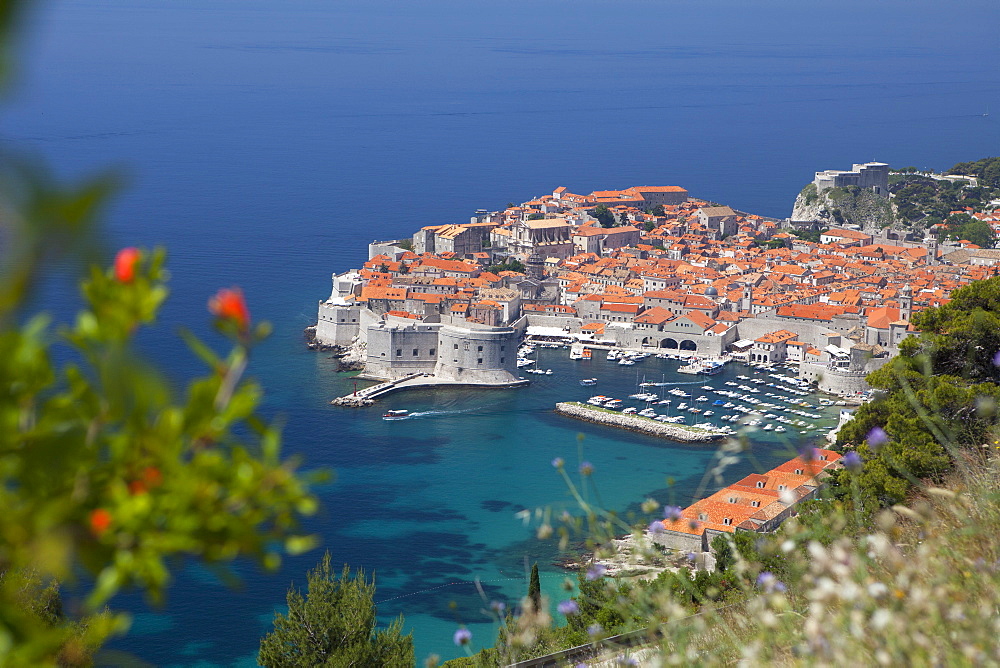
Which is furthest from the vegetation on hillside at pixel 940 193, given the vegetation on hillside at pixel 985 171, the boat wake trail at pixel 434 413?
the boat wake trail at pixel 434 413

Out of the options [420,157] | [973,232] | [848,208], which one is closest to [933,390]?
[973,232]

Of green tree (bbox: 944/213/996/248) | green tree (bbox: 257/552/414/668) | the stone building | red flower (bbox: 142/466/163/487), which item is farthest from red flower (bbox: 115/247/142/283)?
the stone building

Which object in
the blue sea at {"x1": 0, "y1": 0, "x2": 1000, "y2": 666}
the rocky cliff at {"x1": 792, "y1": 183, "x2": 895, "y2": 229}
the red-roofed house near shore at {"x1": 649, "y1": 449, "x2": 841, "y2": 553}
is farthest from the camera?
the rocky cliff at {"x1": 792, "y1": 183, "x2": 895, "y2": 229}

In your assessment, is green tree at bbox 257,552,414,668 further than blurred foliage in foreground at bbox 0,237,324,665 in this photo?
Yes

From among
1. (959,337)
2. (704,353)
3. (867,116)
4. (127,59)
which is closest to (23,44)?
(959,337)

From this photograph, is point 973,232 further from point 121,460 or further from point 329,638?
point 121,460

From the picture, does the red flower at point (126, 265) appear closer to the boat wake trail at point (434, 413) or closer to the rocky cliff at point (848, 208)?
the boat wake trail at point (434, 413)

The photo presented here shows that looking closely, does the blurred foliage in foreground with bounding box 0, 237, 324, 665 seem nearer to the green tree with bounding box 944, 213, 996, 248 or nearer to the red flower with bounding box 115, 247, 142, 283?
the red flower with bounding box 115, 247, 142, 283
